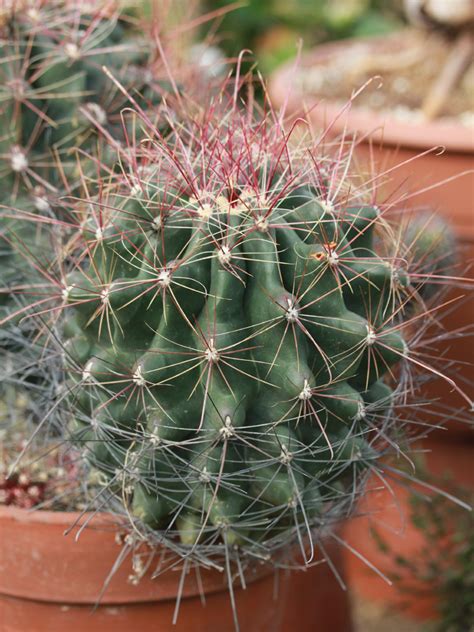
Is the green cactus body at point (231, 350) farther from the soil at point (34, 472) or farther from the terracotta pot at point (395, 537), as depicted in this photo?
the terracotta pot at point (395, 537)

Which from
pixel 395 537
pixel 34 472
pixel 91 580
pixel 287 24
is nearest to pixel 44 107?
pixel 34 472

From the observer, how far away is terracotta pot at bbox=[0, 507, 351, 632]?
3.44ft

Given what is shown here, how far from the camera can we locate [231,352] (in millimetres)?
868

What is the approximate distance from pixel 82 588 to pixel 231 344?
385mm

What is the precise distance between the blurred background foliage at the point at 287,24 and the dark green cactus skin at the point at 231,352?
3.24 meters

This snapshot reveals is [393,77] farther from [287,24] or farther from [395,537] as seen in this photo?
[287,24]

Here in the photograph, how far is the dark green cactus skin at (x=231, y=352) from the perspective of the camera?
0.88m

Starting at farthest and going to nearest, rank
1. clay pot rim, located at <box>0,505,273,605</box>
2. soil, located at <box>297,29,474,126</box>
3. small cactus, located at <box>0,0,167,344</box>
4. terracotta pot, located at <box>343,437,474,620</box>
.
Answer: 1. soil, located at <box>297,29,474,126</box>
2. terracotta pot, located at <box>343,437,474,620</box>
3. small cactus, located at <box>0,0,167,344</box>
4. clay pot rim, located at <box>0,505,273,605</box>

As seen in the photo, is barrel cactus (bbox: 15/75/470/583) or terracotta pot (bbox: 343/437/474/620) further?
terracotta pot (bbox: 343/437/474/620)

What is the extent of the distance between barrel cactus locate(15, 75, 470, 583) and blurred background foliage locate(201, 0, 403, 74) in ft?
10.6

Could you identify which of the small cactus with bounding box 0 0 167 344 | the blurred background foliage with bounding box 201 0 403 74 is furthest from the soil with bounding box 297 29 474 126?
the blurred background foliage with bounding box 201 0 403 74

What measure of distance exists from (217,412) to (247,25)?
3601 mm

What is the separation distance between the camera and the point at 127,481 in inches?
38.3

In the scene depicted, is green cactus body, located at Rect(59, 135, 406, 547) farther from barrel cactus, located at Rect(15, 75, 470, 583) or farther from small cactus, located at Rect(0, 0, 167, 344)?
small cactus, located at Rect(0, 0, 167, 344)
